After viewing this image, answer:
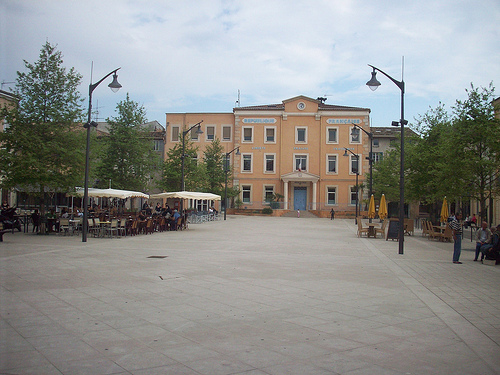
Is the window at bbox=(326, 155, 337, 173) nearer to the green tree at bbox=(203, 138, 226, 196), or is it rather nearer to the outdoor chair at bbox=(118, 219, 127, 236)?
the green tree at bbox=(203, 138, 226, 196)

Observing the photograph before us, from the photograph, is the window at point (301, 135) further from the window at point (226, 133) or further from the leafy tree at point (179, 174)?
the leafy tree at point (179, 174)

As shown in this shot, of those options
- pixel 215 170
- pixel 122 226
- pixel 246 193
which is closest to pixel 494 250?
pixel 122 226

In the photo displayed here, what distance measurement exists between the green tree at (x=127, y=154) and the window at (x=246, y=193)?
22.5 metres

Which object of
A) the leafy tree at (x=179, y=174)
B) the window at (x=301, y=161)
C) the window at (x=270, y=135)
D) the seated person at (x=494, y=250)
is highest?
the window at (x=270, y=135)

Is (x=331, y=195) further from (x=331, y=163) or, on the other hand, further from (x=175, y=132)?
(x=175, y=132)

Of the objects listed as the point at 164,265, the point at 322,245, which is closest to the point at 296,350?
the point at 164,265

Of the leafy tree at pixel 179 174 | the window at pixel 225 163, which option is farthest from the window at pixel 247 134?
the leafy tree at pixel 179 174

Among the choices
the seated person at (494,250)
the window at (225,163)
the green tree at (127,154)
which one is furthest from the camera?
the window at (225,163)

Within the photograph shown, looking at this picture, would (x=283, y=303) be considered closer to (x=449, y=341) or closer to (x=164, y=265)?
(x=449, y=341)

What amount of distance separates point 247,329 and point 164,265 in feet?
20.2

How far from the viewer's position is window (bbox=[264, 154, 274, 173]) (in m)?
57.6

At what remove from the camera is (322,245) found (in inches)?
727

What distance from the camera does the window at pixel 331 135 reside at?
56594mm

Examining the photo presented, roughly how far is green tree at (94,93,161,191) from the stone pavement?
2296 centimetres
